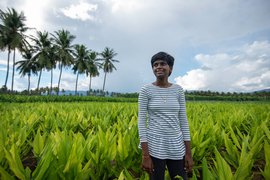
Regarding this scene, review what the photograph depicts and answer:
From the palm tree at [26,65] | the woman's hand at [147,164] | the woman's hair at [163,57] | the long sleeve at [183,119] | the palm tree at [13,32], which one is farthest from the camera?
the palm tree at [26,65]

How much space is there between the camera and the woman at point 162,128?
75.8 inches

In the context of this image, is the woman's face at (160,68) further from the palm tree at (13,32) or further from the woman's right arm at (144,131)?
the palm tree at (13,32)

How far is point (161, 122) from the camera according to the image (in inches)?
78.0

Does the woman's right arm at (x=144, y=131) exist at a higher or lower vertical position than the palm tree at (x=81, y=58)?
lower

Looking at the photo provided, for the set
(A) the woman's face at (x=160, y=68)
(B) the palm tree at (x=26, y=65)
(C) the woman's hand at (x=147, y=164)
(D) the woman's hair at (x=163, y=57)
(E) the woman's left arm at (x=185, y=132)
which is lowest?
(C) the woman's hand at (x=147, y=164)

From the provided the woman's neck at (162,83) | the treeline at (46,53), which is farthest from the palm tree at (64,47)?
the woman's neck at (162,83)

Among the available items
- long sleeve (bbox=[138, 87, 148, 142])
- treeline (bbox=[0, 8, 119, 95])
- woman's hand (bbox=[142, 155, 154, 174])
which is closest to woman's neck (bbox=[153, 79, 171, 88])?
long sleeve (bbox=[138, 87, 148, 142])

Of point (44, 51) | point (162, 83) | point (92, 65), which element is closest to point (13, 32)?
point (44, 51)

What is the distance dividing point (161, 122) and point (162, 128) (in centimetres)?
5

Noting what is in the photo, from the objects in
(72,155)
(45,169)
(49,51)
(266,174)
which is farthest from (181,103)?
(49,51)

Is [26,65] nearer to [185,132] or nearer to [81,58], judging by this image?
[81,58]

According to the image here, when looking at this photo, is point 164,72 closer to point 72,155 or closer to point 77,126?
point 72,155

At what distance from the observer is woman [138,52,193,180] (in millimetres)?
1926

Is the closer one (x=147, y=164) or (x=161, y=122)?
(x=147, y=164)
